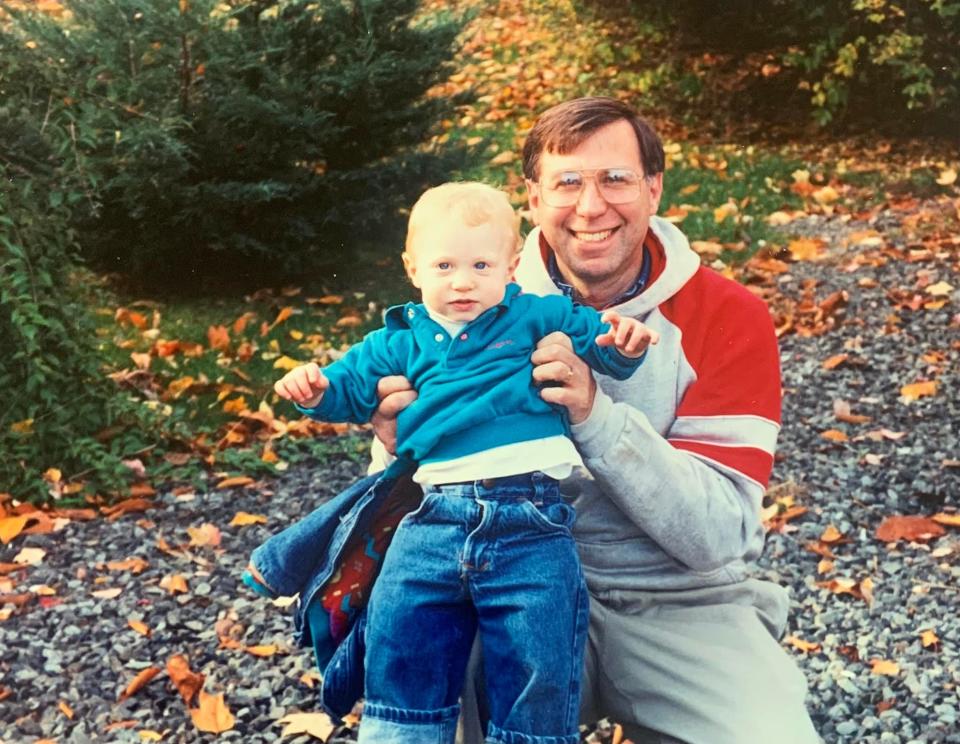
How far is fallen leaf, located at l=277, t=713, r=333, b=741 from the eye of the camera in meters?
3.52

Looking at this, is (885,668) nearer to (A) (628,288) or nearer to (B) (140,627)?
(A) (628,288)

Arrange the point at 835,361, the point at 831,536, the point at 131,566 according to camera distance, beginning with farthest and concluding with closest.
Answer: the point at 835,361, the point at 831,536, the point at 131,566

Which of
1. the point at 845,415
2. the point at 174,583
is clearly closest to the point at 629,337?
the point at 174,583

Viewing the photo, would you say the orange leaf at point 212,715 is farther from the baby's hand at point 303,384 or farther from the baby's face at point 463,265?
the baby's face at point 463,265

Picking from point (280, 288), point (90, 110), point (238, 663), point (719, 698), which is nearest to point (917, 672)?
point (719, 698)

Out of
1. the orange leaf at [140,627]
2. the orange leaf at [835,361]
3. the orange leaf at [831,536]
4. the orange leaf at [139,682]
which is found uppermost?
the orange leaf at [835,361]

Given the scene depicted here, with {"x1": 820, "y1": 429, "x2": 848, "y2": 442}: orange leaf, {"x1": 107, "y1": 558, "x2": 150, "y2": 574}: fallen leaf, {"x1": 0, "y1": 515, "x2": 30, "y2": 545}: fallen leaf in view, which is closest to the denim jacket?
{"x1": 107, "y1": 558, "x2": 150, "y2": 574}: fallen leaf

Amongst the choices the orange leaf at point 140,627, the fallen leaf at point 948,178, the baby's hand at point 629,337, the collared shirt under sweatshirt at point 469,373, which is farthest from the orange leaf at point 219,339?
the fallen leaf at point 948,178

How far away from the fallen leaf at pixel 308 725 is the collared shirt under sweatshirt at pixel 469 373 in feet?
4.55

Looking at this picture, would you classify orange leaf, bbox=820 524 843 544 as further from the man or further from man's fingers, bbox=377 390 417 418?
man's fingers, bbox=377 390 417 418

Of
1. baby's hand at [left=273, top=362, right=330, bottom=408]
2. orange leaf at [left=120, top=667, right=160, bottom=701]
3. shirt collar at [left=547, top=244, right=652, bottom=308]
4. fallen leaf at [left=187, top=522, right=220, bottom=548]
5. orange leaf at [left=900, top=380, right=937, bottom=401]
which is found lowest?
orange leaf at [left=120, top=667, right=160, bottom=701]

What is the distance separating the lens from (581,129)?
2.62m

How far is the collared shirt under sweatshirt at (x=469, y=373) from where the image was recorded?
7.51 ft

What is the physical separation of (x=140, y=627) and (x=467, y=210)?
7.56 feet
